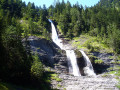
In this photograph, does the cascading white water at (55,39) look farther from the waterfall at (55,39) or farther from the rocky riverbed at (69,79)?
the rocky riverbed at (69,79)

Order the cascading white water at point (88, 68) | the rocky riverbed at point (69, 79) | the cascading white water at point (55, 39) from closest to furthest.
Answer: the rocky riverbed at point (69, 79)
the cascading white water at point (88, 68)
the cascading white water at point (55, 39)

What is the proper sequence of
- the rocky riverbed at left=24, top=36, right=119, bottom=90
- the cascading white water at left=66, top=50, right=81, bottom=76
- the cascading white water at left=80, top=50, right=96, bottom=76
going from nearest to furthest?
the rocky riverbed at left=24, top=36, right=119, bottom=90, the cascading white water at left=80, top=50, right=96, bottom=76, the cascading white water at left=66, top=50, right=81, bottom=76

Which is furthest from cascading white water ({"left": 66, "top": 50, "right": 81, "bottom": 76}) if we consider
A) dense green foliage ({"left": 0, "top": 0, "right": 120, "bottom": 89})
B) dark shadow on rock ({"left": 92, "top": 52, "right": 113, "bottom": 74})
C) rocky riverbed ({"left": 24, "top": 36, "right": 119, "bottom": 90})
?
dense green foliage ({"left": 0, "top": 0, "right": 120, "bottom": 89})

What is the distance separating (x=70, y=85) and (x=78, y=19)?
173 feet

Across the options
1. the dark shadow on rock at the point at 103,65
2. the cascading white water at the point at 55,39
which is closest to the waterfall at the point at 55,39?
the cascading white water at the point at 55,39

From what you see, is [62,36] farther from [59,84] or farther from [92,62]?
[59,84]

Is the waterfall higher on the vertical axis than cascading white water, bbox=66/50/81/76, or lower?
higher

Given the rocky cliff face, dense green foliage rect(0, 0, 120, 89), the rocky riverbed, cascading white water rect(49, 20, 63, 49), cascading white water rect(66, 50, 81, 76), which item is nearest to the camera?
dense green foliage rect(0, 0, 120, 89)

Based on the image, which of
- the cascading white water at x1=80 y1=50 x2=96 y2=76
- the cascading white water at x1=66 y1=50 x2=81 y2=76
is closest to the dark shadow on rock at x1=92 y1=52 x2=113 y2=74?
the cascading white water at x1=80 y1=50 x2=96 y2=76

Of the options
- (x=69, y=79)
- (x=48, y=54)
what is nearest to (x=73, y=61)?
(x=48, y=54)

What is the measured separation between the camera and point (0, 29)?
21656mm

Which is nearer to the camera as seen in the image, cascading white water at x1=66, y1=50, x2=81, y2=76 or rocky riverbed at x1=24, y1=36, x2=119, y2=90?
rocky riverbed at x1=24, y1=36, x2=119, y2=90

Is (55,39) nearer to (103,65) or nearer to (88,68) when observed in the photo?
(88,68)

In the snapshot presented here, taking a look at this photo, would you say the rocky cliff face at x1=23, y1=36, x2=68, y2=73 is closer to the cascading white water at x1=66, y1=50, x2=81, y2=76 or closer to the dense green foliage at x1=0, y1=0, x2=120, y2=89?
the cascading white water at x1=66, y1=50, x2=81, y2=76
